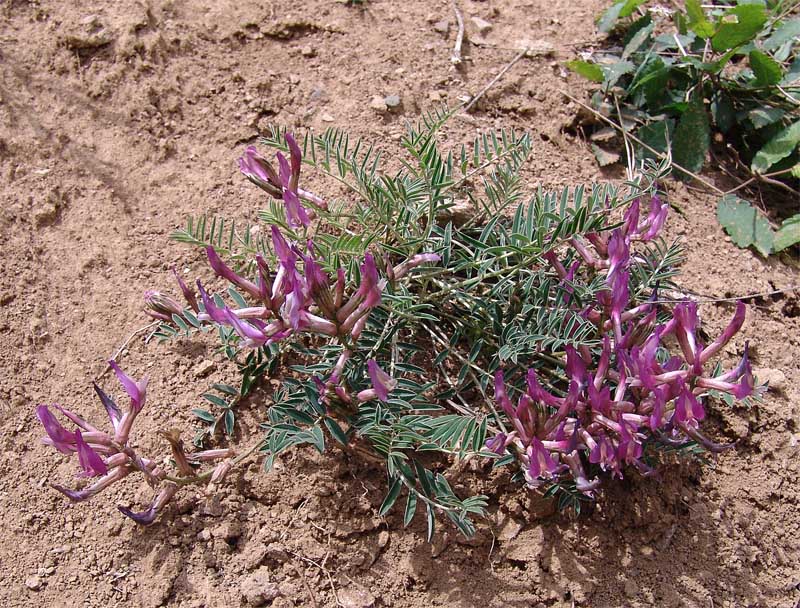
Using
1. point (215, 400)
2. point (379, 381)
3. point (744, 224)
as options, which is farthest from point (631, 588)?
point (744, 224)

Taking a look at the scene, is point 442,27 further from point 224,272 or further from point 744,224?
point 224,272

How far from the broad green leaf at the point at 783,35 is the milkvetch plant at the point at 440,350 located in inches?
63.0

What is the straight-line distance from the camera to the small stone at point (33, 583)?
2.39 m

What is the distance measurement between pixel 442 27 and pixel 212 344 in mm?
2025

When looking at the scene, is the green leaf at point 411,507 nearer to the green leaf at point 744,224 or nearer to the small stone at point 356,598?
the small stone at point 356,598

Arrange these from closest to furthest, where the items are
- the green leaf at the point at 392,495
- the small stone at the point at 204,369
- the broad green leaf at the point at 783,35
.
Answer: the green leaf at the point at 392,495 → the small stone at the point at 204,369 → the broad green leaf at the point at 783,35

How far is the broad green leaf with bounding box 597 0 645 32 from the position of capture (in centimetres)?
380

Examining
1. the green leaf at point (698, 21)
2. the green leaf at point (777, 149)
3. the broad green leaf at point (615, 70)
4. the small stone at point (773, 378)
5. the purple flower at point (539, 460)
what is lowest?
the small stone at point (773, 378)

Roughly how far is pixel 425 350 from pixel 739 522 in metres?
1.22

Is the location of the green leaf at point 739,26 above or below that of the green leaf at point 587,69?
above

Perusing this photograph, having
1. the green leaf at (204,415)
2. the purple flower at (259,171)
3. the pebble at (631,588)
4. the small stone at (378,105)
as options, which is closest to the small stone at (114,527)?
the green leaf at (204,415)

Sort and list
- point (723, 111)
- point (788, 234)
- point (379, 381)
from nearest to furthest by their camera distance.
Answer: point (379, 381)
point (788, 234)
point (723, 111)

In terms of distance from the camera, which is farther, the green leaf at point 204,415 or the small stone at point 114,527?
the green leaf at point 204,415

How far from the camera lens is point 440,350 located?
2.80 meters
